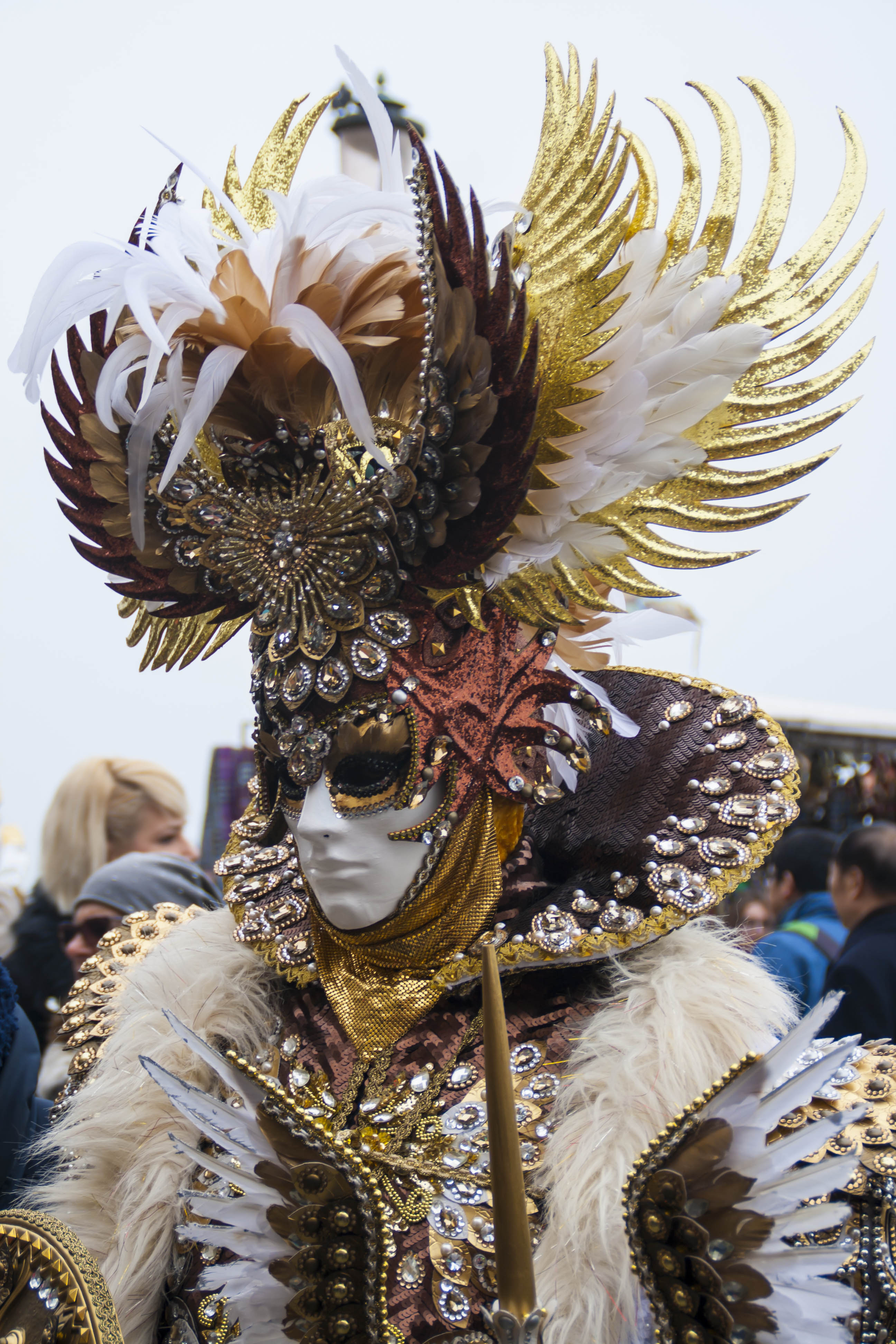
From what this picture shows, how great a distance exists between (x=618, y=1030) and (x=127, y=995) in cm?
74

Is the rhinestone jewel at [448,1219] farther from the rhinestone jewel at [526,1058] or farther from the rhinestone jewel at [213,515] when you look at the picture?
the rhinestone jewel at [213,515]

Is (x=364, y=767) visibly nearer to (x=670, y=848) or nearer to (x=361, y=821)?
(x=361, y=821)

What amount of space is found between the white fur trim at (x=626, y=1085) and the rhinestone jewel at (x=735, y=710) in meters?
0.28

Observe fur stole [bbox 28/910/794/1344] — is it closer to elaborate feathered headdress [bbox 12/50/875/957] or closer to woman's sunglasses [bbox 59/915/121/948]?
elaborate feathered headdress [bbox 12/50/875/957]

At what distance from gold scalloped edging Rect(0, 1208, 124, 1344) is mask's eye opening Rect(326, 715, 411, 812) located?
521 millimetres

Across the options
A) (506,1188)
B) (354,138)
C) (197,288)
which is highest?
(354,138)

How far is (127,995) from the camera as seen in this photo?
5.67ft

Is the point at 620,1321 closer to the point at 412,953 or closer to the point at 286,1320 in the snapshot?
the point at 286,1320

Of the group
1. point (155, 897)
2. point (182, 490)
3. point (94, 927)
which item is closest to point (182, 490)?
point (182, 490)

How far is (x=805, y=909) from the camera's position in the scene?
11.4 ft

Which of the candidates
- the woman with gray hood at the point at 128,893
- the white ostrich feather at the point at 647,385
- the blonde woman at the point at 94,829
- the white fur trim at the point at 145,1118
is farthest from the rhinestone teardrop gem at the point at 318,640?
the blonde woman at the point at 94,829

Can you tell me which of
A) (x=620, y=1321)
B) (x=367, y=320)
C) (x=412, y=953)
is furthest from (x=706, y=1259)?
(x=367, y=320)

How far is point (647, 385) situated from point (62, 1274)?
3.61ft

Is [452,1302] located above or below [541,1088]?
below
